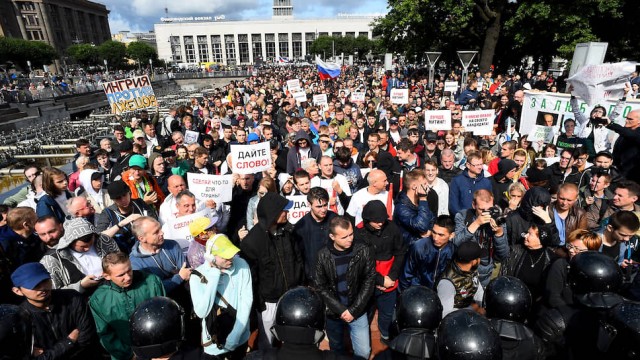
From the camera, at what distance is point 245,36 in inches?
4390

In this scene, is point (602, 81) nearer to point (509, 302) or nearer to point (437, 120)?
point (437, 120)

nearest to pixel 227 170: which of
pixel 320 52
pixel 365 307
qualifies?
pixel 365 307

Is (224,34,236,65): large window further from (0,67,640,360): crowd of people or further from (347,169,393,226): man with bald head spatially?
(347,169,393,226): man with bald head

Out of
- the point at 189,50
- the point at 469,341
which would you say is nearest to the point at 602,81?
the point at 469,341

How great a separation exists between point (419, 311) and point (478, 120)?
6605 millimetres

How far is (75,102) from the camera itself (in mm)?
25266

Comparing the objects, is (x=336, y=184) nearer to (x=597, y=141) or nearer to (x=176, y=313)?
(x=176, y=313)

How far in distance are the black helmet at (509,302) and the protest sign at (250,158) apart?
403cm

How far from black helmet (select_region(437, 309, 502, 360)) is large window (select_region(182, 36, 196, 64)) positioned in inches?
4849

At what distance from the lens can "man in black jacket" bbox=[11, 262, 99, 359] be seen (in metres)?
2.45

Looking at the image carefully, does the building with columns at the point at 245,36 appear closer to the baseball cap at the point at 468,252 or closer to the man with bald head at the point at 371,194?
the man with bald head at the point at 371,194

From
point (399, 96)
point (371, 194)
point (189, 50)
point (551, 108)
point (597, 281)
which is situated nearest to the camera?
point (597, 281)

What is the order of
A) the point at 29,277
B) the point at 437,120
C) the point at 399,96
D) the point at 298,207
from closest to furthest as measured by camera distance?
the point at 29,277
the point at 298,207
the point at 437,120
the point at 399,96

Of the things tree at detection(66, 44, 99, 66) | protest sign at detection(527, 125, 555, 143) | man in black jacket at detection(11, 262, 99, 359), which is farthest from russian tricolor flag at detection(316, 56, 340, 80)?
tree at detection(66, 44, 99, 66)
